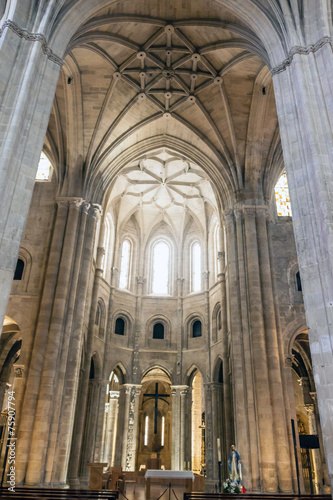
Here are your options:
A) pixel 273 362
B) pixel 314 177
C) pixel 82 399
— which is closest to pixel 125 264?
pixel 82 399

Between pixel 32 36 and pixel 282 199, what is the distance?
14937mm

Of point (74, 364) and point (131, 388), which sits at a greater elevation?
point (131, 388)

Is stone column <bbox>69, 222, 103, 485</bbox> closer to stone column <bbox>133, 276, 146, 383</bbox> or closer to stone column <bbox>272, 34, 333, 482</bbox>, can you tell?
stone column <bbox>133, 276, 146, 383</bbox>

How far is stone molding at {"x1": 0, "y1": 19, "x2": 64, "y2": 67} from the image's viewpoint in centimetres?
1069

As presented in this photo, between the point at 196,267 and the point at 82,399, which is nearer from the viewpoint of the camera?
the point at 82,399

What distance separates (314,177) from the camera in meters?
9.45

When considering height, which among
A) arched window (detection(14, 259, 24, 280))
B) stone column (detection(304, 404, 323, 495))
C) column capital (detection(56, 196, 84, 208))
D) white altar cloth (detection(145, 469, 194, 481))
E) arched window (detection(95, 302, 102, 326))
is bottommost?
white altar cloth (detection(145, 469, 194, 481))

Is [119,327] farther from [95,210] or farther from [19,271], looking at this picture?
[19,271]

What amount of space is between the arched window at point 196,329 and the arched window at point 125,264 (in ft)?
16.6

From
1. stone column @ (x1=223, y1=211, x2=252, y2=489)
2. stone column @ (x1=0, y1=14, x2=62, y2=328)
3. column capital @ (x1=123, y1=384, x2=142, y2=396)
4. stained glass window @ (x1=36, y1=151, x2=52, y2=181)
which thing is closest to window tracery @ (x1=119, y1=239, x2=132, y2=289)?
column capital @ (x1=123, y1=384, x2=142, y2=396)

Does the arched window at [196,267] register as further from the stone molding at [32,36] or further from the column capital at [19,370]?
the stone molding at [32,36]

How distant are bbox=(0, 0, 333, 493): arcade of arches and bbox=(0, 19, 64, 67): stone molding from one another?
0.12ft

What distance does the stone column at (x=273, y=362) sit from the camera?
1513cm

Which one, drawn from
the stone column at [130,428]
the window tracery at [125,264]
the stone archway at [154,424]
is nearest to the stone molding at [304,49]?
the window tracery at [125,264]
